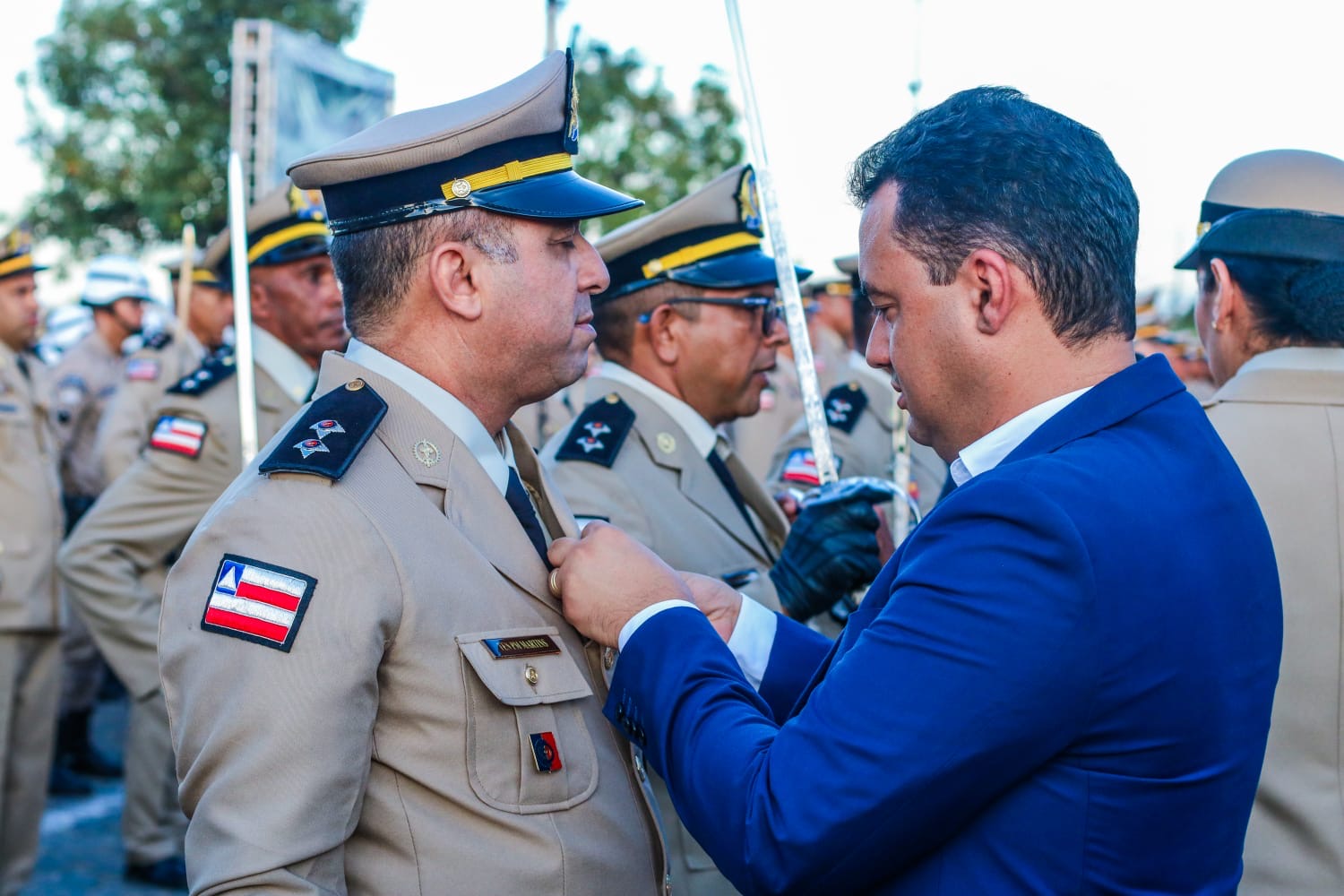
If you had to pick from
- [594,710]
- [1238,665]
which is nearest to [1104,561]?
[1238,665]

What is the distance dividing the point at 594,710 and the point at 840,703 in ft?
2.03

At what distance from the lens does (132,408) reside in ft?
22.6

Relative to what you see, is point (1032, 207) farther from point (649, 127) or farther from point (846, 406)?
point (649, 127)

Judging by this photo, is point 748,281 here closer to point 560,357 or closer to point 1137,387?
point 560,357

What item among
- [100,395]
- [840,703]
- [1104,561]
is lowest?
[100,395]

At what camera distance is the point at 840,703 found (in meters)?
1.58

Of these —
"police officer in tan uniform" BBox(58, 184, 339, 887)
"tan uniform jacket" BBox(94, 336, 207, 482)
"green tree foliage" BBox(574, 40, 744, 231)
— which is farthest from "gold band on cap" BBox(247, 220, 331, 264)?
"green tree foliage" BBox(574, 40, 744, 231)

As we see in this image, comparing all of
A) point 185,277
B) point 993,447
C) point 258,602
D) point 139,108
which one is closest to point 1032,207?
point 993,447

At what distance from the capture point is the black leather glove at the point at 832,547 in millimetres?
2969

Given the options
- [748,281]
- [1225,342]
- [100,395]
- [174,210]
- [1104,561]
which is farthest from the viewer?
[174,210]

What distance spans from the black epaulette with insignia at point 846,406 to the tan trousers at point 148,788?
10.4 ft

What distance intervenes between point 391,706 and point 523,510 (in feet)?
1.68

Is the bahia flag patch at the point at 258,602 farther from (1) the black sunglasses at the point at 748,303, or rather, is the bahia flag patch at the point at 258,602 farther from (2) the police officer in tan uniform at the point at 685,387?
(1) the black sunglasses at the point at 748,303

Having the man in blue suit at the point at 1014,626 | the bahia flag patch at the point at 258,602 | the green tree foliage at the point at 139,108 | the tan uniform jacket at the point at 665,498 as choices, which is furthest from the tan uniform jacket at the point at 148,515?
the green tree foliage at the point at 139,108
